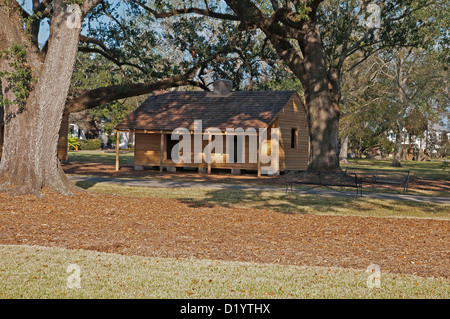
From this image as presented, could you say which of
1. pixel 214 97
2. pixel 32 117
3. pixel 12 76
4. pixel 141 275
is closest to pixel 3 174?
pixel 32 117

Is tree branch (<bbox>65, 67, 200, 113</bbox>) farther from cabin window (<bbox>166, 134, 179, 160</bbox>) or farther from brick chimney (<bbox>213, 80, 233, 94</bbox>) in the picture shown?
cabin window (<bbox>166, 134, 179, 160</bbox>)

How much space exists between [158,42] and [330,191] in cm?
1263

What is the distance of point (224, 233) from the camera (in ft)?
34.8

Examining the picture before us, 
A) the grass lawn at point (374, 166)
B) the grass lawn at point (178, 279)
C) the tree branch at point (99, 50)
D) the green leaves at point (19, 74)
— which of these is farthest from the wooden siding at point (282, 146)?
the grass lawn at point (178, 279)

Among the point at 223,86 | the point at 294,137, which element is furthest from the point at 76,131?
the point at 294,137

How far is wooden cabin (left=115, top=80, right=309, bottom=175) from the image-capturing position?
29.0 metres

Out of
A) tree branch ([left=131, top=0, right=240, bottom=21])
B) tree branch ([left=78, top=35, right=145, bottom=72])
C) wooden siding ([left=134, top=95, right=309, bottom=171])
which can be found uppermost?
tree branch ([left=131, top=0, right=240, bottom=21])

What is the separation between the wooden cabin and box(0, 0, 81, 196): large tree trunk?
560 inches

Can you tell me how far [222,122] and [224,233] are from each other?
18745 millimetres

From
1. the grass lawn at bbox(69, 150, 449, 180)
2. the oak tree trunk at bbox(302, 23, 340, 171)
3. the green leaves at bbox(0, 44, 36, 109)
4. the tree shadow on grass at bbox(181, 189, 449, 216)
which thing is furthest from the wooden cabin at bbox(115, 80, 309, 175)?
the green leaves at bbox(0, 44, 36, 109)

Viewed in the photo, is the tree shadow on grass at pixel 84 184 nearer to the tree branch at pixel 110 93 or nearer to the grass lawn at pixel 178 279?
the tree branch at pixel 110 93

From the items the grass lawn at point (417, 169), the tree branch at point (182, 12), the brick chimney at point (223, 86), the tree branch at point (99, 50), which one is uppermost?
the tree branch at point (182, 12)

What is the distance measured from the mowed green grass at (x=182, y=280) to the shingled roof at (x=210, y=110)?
2067 centimetres

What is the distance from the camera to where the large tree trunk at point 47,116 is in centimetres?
1458
